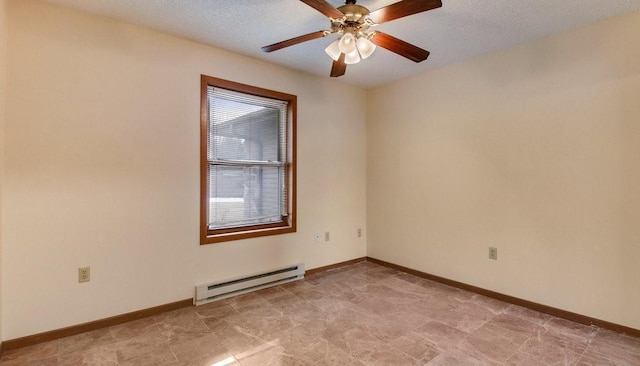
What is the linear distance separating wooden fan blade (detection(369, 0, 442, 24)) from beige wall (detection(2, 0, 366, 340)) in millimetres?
1773

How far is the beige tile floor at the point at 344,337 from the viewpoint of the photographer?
78.9 inches

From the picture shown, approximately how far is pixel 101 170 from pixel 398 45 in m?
2.48

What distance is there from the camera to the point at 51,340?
2211 mm

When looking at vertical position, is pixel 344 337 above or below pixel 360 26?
below

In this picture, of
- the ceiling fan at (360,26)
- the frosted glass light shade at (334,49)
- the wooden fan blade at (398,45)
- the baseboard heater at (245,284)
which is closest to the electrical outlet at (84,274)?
the baseboard heater at (245,284)

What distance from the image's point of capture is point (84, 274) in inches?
92.7

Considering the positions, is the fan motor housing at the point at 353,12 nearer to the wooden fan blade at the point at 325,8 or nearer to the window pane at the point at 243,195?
the wooden fan blade at the point at 325,8

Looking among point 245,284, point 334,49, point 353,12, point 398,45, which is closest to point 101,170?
point 245,284

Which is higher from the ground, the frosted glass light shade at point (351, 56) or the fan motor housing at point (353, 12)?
the fan motor housing at point (353, 12)

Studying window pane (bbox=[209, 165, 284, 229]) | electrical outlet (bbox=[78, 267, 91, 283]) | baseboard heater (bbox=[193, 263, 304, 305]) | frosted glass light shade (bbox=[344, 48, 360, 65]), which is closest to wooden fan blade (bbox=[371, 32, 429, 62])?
frosted glass light shade (bbox=[344, 48, 360, 65])

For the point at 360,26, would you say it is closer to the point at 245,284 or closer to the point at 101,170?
the point at 101,170

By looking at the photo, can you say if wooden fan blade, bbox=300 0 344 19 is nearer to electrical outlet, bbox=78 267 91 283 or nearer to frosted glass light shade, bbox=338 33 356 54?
frosted glass light shade, bbox=338 33 356 54

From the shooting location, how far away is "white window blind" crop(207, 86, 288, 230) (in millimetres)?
3104

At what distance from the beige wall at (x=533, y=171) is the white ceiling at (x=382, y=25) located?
0.28 metres
